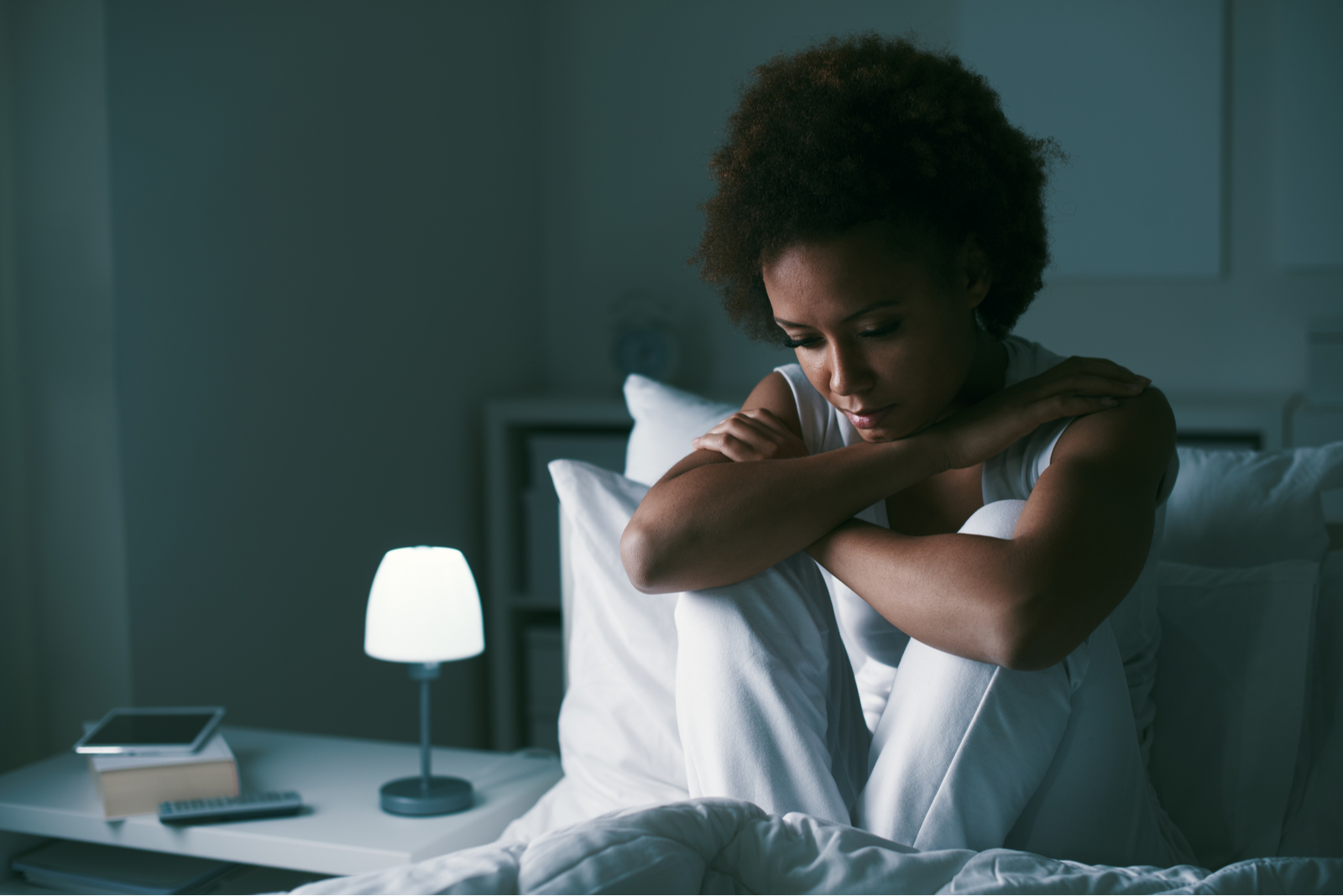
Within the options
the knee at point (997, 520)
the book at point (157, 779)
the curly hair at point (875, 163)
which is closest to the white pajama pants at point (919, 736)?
the knee at point (997, 520)

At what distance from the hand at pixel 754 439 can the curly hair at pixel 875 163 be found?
16 cm

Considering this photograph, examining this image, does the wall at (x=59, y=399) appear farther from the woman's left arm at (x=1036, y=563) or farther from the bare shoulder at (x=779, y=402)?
the woman's left arm at (x=1036, y=563)

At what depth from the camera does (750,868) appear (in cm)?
88

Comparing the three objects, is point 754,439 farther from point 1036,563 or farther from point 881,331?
point 1036,563

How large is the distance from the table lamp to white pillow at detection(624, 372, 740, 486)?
1.04 ft

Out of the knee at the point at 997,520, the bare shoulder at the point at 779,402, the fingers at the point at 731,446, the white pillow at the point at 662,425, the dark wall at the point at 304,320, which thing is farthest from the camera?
the dark wall at the point at 304,320

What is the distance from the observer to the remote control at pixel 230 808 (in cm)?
143

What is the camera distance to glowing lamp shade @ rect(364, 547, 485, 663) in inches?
60.0

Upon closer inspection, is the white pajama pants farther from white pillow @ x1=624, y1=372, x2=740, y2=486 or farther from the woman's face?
white pillow @ x1=624, y1=372, x2=740, y2=486

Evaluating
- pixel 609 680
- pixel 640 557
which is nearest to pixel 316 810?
pixel 609 680

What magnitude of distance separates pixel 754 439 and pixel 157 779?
0.87 metres

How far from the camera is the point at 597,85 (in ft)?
9.71

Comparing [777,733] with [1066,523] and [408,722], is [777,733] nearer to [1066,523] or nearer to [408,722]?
[1066,523]

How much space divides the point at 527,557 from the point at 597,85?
121 cm
